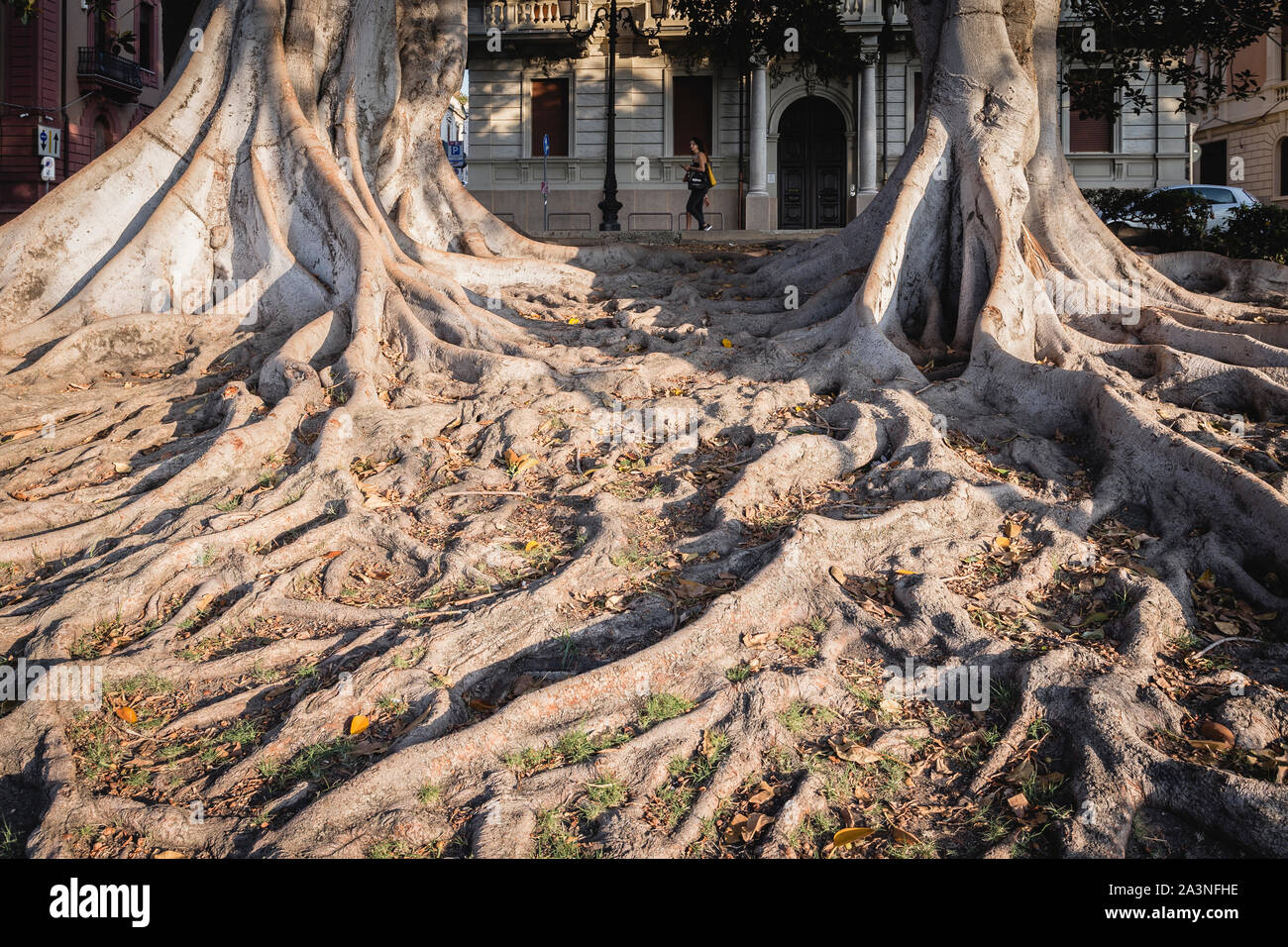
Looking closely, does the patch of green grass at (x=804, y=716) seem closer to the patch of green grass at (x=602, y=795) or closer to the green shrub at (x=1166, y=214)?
the patch of green grass at (x=602, y=795)

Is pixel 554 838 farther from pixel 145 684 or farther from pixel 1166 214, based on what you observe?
pixel 1166 214

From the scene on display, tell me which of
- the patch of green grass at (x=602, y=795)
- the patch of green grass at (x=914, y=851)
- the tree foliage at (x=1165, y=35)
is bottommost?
the patch of green grass at (x=914, y=851)

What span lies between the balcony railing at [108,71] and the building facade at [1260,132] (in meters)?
32.6

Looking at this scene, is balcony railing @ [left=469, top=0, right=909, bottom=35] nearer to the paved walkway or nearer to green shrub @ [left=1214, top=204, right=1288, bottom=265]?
the paved walkway

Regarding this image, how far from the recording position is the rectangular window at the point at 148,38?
98.9ft

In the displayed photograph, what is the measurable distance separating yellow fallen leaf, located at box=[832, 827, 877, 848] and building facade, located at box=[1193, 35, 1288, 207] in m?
34.2

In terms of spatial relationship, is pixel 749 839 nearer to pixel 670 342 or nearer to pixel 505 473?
pixel 505 473

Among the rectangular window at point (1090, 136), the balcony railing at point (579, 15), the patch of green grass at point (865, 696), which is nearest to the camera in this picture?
the patch of green grass at point (865, 696)

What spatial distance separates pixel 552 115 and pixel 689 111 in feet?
12.8

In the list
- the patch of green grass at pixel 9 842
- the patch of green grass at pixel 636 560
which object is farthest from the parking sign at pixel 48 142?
the patch of green grass at pixel 9 842

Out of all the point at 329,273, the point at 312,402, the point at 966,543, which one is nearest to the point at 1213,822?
the point at 966,543

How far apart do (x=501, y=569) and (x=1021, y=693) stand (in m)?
2.25

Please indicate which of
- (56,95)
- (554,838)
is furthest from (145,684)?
(56,95)

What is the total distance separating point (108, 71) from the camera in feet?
84.5
